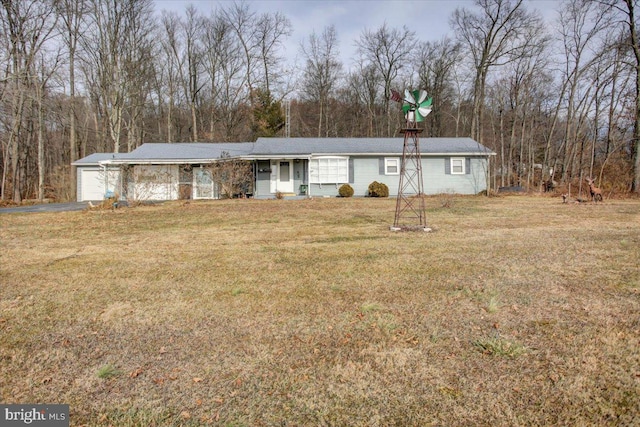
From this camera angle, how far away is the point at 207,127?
110ft

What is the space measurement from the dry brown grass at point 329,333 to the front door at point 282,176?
42.2 ft

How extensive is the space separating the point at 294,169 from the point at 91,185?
1136 centimetres

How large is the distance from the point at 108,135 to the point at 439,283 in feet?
101

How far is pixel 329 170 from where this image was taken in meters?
20.2

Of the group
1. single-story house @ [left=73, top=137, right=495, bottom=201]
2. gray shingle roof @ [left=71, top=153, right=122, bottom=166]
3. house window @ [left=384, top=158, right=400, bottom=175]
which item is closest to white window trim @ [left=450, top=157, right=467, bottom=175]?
single-story house @ [left=73, top=137, right=495, bottom=201]

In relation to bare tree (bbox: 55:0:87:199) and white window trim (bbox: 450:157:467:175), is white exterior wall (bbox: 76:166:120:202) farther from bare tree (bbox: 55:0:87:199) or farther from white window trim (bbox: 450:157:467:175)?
white window trim (bbox: 450:157:467:175)

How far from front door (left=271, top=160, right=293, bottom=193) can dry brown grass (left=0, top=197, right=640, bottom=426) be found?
42.2ft

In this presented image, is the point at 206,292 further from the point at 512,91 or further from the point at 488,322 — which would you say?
the point at 512,91

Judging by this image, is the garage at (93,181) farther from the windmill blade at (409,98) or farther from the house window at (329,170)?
the windmill blade at (409,98)

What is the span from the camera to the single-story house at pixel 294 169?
20.0m

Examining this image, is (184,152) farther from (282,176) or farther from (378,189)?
(378,189)

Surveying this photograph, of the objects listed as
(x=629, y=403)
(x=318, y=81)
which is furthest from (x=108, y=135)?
(x=629, y=403)

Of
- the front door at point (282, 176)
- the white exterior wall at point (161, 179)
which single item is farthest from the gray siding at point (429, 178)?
the white exterior wall at point (161, 179)

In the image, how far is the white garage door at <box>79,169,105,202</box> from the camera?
2106 cm
